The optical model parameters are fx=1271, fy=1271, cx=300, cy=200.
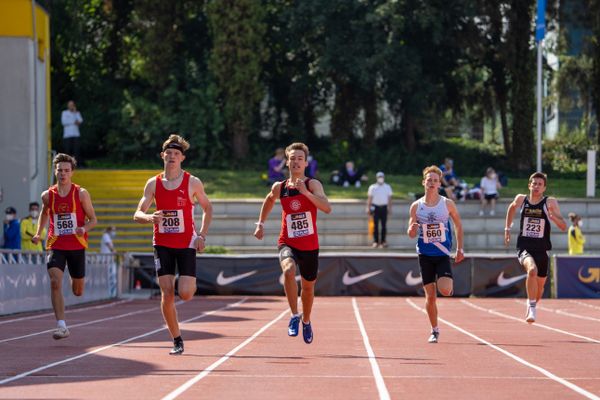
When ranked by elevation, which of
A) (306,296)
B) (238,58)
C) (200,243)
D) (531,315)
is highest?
(238,58)

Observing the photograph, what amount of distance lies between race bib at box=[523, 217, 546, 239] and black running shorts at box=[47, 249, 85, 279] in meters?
6.41

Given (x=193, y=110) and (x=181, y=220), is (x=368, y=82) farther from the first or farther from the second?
(x=181, y=220)

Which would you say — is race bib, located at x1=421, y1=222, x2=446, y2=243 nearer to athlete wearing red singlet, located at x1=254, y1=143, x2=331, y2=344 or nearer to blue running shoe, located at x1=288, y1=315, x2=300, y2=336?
athlete wearing red singlet, located at x1=254, y1=143, x2=331, y2=344

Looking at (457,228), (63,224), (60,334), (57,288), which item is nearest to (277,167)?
(63,224)

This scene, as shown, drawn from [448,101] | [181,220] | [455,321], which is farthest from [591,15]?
[181,220]

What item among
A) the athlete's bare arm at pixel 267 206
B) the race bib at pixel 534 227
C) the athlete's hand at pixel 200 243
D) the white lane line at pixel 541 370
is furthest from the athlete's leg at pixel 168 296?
the race bib at pixel 534 227

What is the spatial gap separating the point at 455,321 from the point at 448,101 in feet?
105

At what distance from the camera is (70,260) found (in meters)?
15.3

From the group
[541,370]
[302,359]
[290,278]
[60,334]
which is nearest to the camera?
[541,370]

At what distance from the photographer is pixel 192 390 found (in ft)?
32.4

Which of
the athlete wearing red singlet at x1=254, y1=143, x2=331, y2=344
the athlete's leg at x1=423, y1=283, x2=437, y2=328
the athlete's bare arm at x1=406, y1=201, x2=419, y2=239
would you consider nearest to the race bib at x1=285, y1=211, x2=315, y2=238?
the athlete wearing red singlet at x1=254, y1=143, x2=331, y2=344

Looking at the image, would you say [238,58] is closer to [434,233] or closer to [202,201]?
[434,233]

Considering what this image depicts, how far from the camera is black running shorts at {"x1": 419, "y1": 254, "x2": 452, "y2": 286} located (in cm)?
1500

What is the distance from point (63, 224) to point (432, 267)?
4.41 meters
